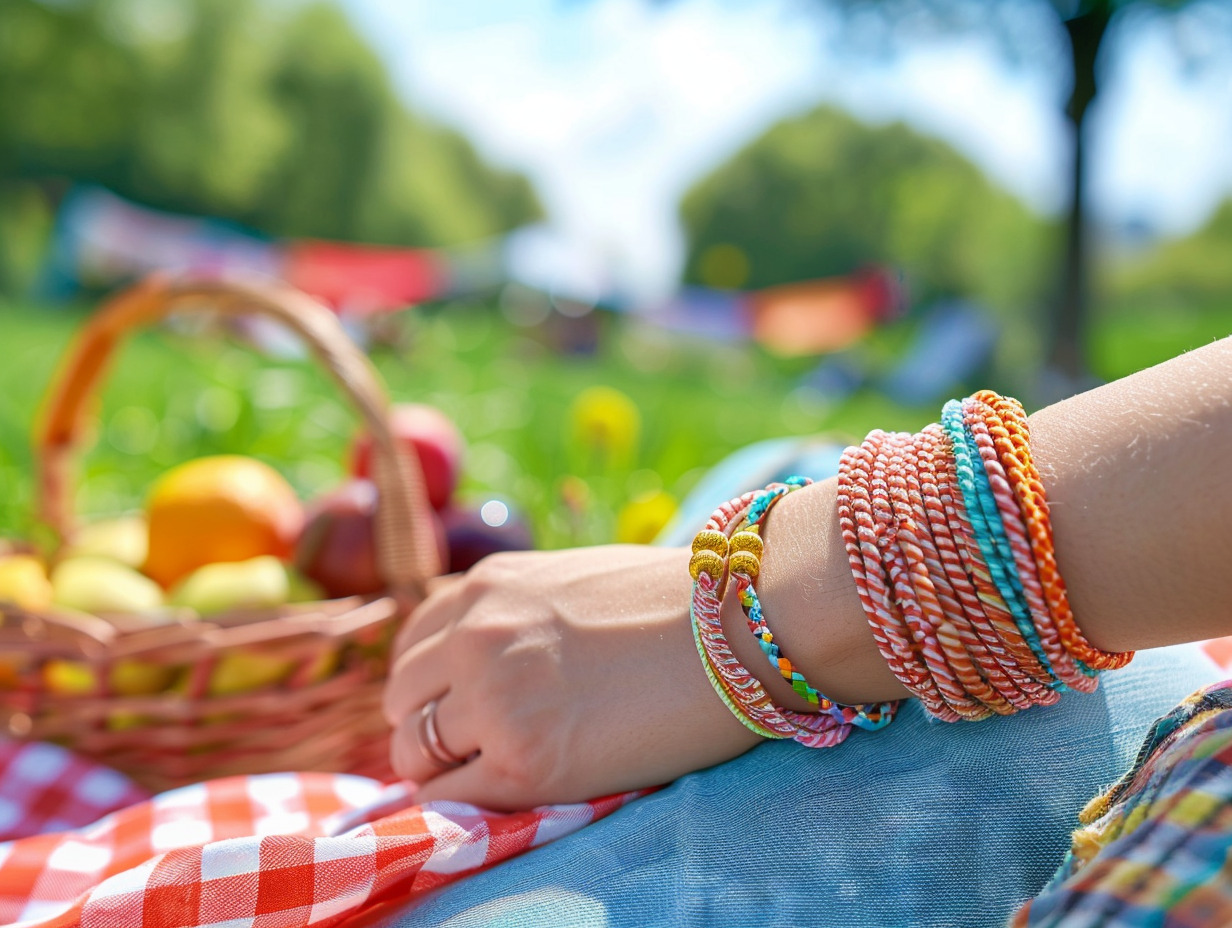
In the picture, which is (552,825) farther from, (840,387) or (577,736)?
(840,387)

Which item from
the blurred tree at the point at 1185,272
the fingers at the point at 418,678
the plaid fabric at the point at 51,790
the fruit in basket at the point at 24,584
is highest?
the fingers at the point at 418,678

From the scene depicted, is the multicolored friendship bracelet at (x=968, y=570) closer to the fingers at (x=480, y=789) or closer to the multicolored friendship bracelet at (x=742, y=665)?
the multicolored friendship bracelet at (x=742, y=665)

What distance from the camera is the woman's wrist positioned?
641 millimetres

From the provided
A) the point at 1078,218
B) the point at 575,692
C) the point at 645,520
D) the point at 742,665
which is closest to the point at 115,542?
the point at 645,520

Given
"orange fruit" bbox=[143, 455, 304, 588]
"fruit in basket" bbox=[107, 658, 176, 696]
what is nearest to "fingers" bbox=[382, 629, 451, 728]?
"fruit in basket" bbox=[107, 658, 176, 696]

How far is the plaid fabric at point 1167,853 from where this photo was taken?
0.45 meters

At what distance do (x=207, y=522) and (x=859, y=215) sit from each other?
18.4 meters

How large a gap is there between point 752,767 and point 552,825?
0.17 meters

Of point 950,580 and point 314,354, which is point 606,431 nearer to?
A: point 314,354

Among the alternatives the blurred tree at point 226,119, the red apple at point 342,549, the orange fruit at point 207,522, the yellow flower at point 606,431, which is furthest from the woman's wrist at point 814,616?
the blurred tree at point 226,119

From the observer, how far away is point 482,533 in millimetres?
1503

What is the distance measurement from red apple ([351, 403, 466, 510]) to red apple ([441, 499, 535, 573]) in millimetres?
152

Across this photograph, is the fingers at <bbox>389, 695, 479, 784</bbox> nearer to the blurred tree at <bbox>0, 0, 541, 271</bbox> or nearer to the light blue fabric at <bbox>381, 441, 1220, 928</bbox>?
the light blue fabric at <bbox>381, 441, 1220, 928</bbox>

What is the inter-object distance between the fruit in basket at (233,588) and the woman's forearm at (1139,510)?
0.93 metres
